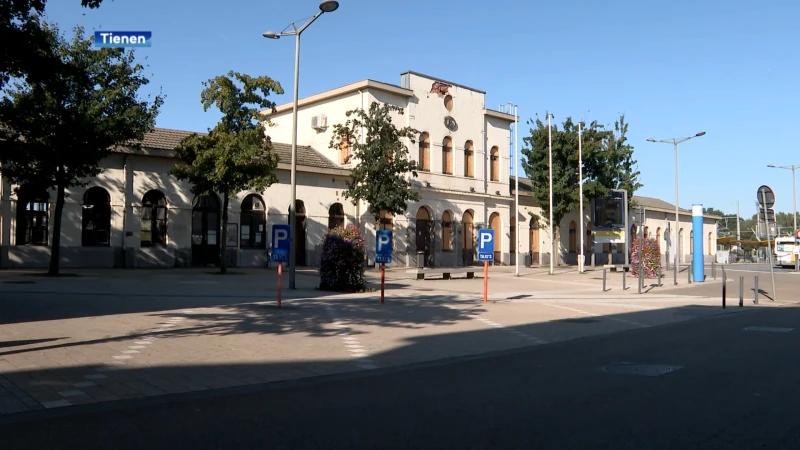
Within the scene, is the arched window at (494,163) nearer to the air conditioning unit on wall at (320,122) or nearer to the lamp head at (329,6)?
the air conditioning unit on wall at (320,122)

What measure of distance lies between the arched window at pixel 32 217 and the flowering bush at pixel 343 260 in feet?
46.9

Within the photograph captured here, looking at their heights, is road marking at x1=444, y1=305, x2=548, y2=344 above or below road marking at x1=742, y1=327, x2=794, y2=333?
below

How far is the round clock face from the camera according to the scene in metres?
42.9

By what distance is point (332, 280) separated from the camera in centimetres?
2248

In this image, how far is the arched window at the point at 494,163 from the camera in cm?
4653

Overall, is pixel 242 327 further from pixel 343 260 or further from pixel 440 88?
pixel 440 88

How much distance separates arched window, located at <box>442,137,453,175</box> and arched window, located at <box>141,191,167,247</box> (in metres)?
17.9

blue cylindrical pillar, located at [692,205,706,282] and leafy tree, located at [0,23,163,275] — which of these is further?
blue cylindrical pillar, located at [692,205,706,282]

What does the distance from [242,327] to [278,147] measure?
2533 centimetres

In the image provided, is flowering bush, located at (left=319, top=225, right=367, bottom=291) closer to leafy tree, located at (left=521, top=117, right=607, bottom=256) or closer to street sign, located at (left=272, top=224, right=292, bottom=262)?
street sign, located at (left=272, top=224, right=292, bottom=262)


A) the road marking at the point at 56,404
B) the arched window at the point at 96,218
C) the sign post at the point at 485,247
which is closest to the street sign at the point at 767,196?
the sign post at the point at 485,247

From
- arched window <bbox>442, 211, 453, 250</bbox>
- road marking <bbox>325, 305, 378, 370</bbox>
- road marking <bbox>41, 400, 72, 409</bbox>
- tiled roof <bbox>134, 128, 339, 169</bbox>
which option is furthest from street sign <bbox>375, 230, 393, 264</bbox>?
arched window <bbox>442, 211, 453, 250</bbox>

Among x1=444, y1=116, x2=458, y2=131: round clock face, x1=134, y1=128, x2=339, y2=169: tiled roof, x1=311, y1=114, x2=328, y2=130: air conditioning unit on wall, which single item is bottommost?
x1=134, y1=128, x2=339, y2=169: tiled roof

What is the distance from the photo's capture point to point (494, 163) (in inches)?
1841
